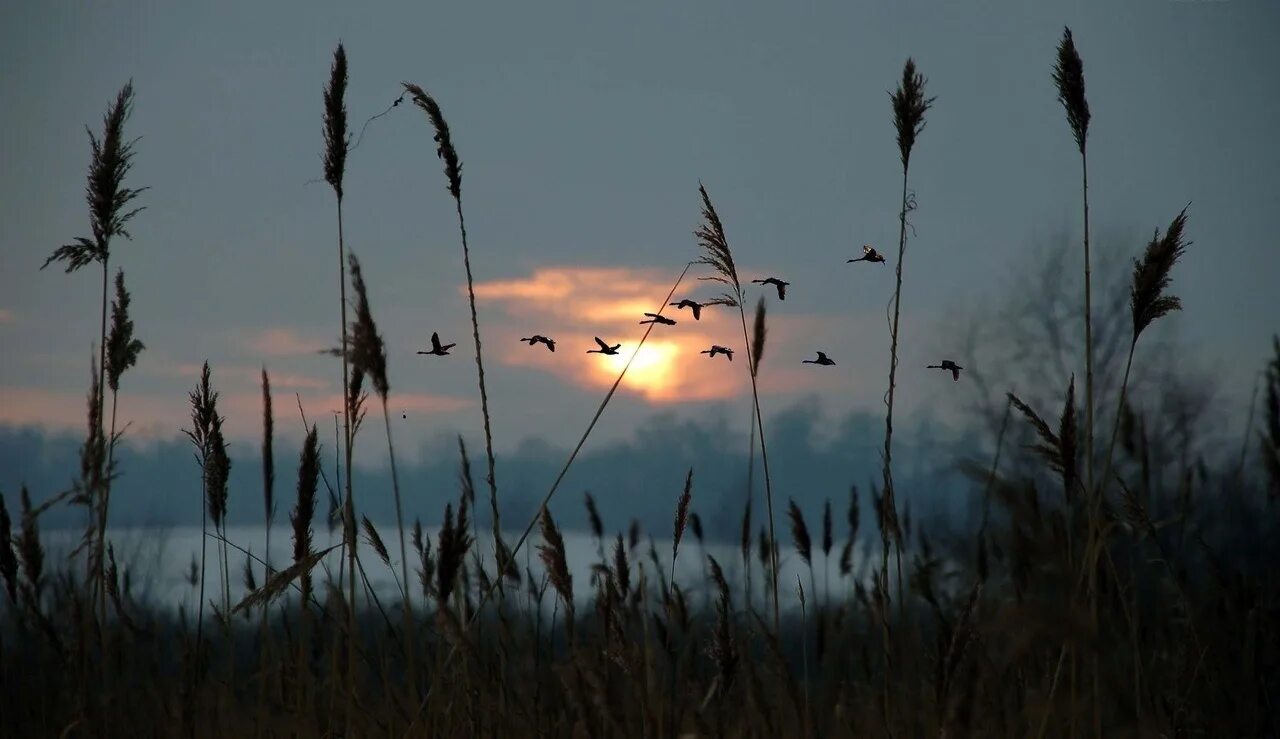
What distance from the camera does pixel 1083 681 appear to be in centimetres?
240

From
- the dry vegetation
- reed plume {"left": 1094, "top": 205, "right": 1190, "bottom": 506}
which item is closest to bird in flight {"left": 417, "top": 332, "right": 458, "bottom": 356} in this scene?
the dry vegetation

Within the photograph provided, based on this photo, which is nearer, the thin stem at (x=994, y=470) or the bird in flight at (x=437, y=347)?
the thin stem at (x=994, y=470)

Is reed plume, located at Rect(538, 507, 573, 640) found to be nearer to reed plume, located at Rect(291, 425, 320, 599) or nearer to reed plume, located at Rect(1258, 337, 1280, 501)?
reed plume, located at Rect(291, 425, 320, 599)

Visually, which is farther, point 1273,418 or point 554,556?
point 1273,418

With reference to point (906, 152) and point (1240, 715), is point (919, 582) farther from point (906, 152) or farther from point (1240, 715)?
point (1240, 715)

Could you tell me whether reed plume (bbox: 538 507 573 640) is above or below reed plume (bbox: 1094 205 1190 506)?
below

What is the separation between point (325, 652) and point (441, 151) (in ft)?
8.45

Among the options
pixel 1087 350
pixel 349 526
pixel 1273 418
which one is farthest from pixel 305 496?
pixel 1273 418

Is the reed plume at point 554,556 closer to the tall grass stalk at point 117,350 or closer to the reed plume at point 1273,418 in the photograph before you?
the tall grass stalk at point 117,350

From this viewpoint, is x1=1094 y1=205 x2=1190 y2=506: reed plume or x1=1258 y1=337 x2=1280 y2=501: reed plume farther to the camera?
x1=1258 y1=337 x2=1280 y2=501: reed plume

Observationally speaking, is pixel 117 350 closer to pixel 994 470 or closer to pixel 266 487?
pixel 266 487

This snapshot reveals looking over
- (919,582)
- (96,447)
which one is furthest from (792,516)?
(96,447)

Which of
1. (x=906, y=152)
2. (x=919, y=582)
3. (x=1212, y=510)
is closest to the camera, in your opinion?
(x=906, y=152)

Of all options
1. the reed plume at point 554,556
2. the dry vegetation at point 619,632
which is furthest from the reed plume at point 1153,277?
the reed plume at point 554,556
